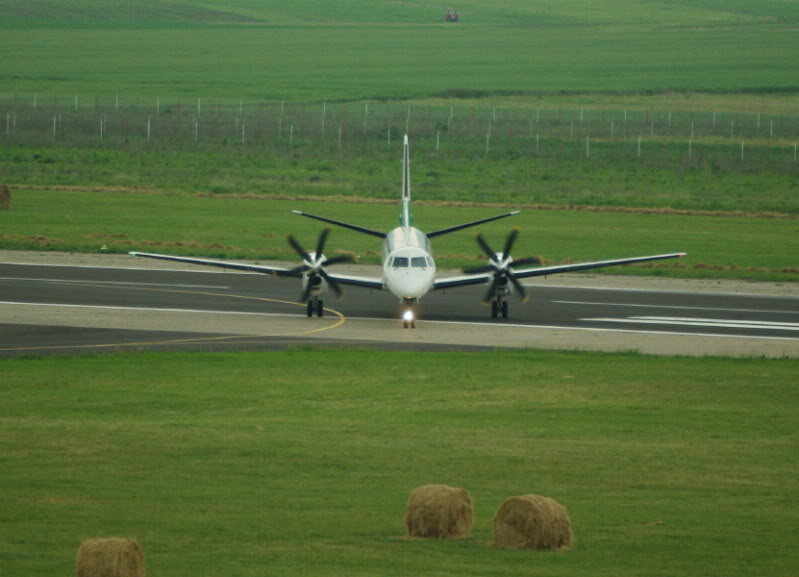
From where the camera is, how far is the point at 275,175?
292 ft

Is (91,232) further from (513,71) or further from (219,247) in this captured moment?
(513,71)

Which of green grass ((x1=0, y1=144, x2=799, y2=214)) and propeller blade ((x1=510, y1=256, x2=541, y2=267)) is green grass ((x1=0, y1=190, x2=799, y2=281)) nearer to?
green grass ((x1=0, y1=144, x2=799, y2=214))

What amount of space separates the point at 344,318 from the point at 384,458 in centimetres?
2011

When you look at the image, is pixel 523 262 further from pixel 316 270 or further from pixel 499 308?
pixel 316 270

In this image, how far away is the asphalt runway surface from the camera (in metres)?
39.9

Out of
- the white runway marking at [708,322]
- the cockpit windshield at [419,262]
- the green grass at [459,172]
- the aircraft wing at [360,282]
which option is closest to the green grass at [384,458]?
the cockpit windshield at [419,262]

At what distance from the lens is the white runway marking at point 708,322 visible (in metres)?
44.1

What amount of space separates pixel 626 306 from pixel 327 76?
121 metres

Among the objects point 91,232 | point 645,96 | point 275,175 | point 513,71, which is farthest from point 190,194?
point 513,71

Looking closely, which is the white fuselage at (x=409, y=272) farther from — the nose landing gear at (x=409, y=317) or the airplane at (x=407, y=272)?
the nose landing gear at (x=409, y=317)

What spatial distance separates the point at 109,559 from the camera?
50.7 ft

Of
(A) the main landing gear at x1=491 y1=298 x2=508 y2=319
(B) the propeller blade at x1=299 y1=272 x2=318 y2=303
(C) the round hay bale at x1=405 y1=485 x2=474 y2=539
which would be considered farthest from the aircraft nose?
(C) the round hay bale at x1=405 y1=485 x2=474 y2=539

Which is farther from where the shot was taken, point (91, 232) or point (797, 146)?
point (797, 146)

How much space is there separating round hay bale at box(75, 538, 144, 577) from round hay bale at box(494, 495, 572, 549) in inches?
192
